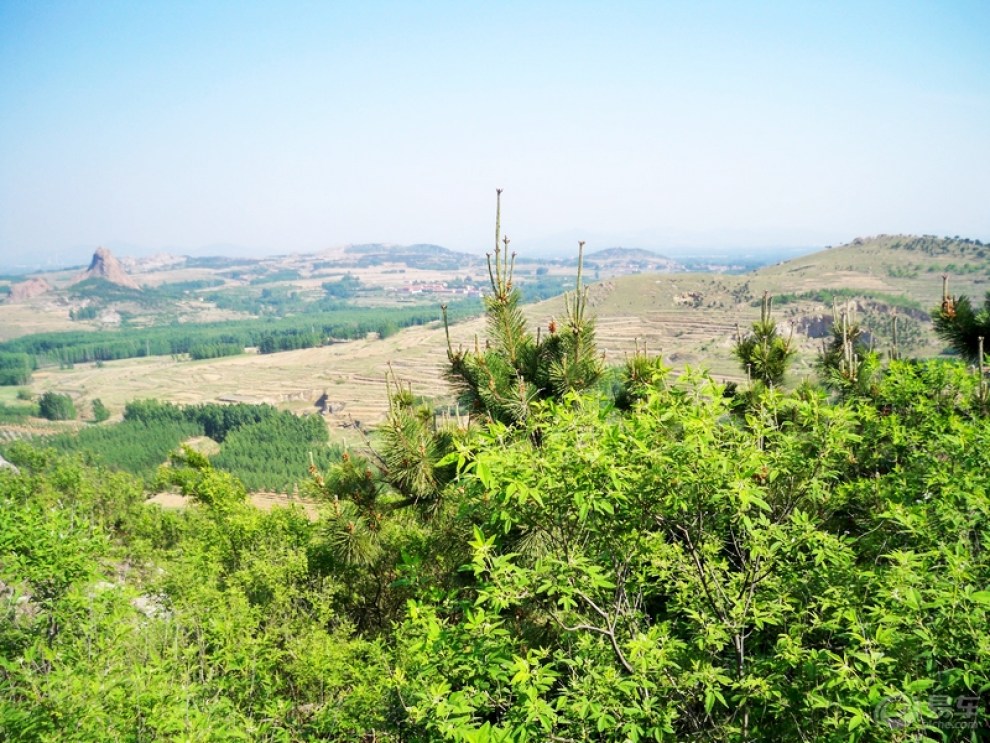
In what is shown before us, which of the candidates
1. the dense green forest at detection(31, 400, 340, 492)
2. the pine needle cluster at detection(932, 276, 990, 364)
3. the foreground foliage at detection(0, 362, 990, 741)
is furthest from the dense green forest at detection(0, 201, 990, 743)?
the dense green forest at detection(31, 400, 340, 492)

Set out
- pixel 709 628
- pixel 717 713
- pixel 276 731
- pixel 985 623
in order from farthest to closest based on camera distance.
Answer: pixel 276 731 → pixel 717 713 → pixel 709 628 → pixel 985 623

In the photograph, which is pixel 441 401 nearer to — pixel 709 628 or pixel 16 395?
pixel 709 628

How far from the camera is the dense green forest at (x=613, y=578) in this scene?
14.5 feet

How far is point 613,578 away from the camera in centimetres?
584

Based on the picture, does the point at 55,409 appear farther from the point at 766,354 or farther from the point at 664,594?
the point at 664,594

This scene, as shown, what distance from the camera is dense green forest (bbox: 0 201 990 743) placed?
443 centimetres

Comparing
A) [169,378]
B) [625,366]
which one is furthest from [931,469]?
[169,378]

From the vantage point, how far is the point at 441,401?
1120 cm

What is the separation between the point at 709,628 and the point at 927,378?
5855 millimetres

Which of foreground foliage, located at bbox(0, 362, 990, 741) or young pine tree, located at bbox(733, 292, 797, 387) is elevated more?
young pine tree, located at bbox(733, 292, 797, 387)

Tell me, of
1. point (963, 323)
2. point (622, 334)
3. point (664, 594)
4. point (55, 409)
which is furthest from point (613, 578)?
point (55, 409)

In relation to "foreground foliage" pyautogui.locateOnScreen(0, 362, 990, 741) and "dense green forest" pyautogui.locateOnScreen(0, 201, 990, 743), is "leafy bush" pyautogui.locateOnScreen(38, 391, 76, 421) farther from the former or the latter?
"foreground foliage" pyautogui.locateOnScreen(0, 362, 990, 741)

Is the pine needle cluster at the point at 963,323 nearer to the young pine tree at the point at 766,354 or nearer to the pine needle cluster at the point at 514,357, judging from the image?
the young pine tree at the point at 766,354

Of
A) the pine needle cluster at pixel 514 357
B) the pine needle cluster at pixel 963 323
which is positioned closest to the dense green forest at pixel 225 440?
the pine needle cluster at pixel 514 357
